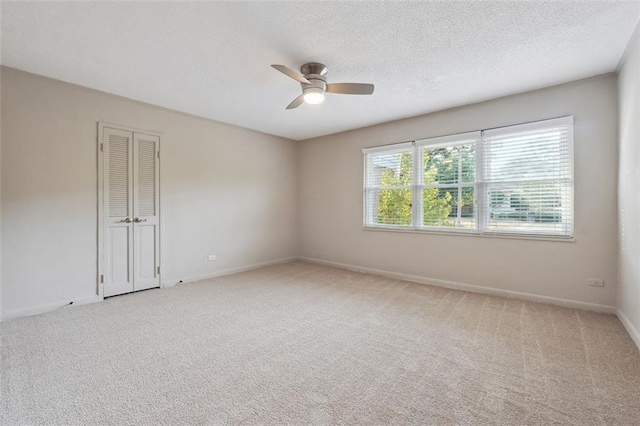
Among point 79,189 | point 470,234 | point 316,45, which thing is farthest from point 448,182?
point 79,189

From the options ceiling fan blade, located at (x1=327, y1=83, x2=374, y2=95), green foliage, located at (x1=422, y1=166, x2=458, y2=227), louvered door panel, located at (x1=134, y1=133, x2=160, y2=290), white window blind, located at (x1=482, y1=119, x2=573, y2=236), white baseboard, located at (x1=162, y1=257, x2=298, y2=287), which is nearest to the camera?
ceiling fan blade, located at (x1=327, y1=83, x2=374, y2=95)

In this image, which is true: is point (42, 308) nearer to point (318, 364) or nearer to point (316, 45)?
point (318, 364)

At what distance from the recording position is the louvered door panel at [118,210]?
3.85 m

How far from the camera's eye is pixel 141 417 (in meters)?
1.69

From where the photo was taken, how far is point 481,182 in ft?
13.5

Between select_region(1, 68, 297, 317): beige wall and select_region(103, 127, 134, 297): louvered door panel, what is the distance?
15 cm

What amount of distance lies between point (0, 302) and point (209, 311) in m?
2.13

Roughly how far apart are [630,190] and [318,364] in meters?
3.27

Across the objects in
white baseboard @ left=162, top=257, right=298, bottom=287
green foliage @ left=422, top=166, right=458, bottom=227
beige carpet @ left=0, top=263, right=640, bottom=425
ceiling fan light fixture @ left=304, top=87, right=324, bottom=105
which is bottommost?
beige carpet @ left=0, top=263, right=640, bottom=425

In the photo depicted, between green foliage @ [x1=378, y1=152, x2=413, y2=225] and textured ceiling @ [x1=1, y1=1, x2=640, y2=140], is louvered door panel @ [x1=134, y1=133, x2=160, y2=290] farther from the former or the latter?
green foliage @ [x1=378, y1=152, x2=413, y2=225]

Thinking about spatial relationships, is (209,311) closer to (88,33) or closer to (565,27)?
(88,33)

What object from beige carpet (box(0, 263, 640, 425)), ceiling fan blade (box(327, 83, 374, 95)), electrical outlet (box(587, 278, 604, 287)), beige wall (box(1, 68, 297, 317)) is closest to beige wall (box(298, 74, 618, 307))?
electrical outlet (box(587, 278, 604, 287))

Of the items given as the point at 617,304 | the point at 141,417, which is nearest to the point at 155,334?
the point at 141,417

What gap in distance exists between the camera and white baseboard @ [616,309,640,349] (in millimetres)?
2525
